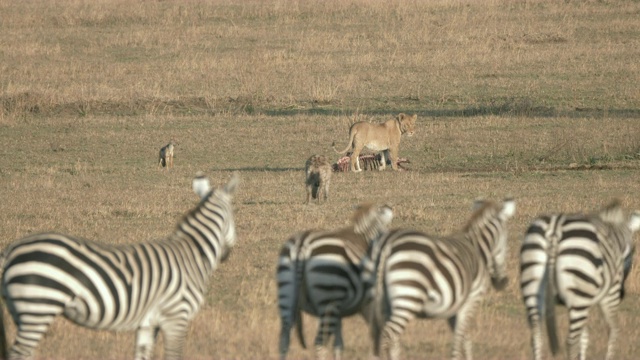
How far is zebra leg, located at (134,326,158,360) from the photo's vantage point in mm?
7227

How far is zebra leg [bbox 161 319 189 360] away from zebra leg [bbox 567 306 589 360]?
2483 mm

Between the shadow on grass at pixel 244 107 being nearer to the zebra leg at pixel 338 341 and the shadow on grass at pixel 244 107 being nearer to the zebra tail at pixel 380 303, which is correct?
the zebra leg at pixel 338 341

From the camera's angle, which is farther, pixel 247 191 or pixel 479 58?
pixel 479 58

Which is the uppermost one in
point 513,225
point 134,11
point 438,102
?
point 134,11

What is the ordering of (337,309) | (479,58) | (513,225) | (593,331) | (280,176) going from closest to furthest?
1. (337,309)
2. (593,331)
3. (513,225)
4. (280,176)
5. (479,58)

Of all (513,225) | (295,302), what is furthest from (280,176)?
(295,302)

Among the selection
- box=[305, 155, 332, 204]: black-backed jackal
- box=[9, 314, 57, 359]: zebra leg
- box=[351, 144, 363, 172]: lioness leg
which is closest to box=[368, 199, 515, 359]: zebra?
box=[9, 314, 57, 359]: zebra leg

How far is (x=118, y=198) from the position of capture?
17828 mm

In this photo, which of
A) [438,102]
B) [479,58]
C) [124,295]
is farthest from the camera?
[479,58]

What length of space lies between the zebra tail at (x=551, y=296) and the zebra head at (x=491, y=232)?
43cm

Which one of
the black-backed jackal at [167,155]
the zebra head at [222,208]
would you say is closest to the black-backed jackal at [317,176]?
the black-backed jackal at [167,155]

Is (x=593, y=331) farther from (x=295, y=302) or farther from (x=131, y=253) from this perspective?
(x=131, y=253)

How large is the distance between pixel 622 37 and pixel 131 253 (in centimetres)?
3151

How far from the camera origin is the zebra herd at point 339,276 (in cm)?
674
